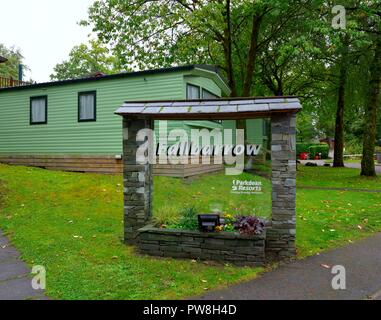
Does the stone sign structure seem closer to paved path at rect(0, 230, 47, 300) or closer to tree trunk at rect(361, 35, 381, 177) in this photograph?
paved path at rect(0, 230, 47, 300)

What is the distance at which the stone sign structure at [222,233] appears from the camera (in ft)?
20.3

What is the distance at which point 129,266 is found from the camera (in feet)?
19.6

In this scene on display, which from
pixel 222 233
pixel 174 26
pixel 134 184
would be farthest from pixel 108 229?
pixel 174 26

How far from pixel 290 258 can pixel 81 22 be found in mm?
18535

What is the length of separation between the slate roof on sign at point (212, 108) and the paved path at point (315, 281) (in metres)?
2.73

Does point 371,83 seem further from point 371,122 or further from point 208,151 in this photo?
point 208,151

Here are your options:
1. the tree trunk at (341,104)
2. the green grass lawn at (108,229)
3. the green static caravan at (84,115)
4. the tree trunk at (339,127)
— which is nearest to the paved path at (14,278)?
the green grass lawn at (108,229)

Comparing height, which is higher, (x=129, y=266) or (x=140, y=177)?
(x=140, y=177)

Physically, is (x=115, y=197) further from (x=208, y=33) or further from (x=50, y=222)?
(x=208, y=33)

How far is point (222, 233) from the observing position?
621 centimetres

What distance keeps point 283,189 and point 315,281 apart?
5.68 feet

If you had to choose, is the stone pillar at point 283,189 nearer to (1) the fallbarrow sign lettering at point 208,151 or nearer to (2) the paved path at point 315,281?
(2) the paved path at point 315,281
